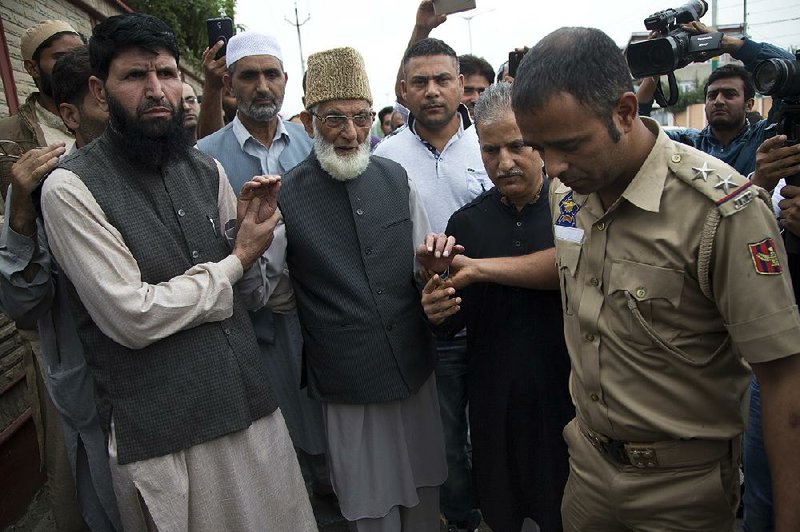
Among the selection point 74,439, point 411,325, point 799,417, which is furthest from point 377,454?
point 799,417

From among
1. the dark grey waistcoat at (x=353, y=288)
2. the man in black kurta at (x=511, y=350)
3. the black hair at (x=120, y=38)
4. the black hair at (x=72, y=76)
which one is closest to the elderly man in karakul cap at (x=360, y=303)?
the dark grey waistcoat at (x=353, y=288)

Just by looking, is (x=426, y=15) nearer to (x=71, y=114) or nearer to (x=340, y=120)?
(x=340, y=120)

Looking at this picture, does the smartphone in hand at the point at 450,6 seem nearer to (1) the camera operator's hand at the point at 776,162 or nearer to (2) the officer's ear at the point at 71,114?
(1) the camera operator's hand at the point at 776,162

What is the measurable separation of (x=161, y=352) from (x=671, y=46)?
7.65ft

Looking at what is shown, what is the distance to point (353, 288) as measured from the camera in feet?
7.79

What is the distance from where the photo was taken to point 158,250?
1.92 meters

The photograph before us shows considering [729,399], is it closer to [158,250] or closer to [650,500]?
[650,500]

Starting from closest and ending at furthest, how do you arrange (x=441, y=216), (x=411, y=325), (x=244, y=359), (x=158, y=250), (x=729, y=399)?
(x=729, y=399) → (x=158, y=250) → (x=244, y=359) → (x=411, y=325) → (x=441, y=216)

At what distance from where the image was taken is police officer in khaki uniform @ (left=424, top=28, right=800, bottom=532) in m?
1.32

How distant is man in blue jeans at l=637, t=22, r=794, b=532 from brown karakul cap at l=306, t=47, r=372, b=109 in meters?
1.56

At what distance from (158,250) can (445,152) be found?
180 centimetres

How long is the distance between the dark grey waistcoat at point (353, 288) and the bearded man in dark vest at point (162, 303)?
0.32m

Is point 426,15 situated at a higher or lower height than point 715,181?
higher

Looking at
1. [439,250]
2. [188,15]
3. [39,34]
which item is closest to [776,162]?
[439,250]
